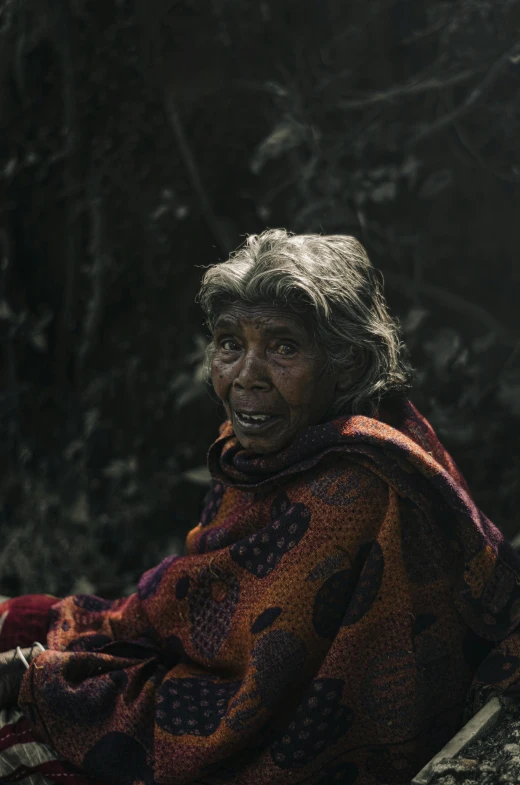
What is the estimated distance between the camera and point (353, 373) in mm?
2668

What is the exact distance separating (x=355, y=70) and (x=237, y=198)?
72cm

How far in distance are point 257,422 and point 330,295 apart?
1.23 feet

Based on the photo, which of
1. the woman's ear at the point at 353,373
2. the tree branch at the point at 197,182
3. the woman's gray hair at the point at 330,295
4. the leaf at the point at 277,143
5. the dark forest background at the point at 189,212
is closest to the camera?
the woman's gray hair at the point at 330,295

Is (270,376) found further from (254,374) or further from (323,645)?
(323,645)

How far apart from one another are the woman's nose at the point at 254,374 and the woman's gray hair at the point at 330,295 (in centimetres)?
14

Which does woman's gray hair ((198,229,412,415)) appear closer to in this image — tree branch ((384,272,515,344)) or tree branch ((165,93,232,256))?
tree branch ((384,272,515,344))

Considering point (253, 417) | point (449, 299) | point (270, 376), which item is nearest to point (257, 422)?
point (253, 417)

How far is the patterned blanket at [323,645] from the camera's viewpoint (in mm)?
2404

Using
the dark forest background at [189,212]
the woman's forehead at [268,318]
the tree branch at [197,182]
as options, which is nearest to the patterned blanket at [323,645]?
the woman's forehead at [268,318]

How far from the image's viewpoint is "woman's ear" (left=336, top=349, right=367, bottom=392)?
2.65 m

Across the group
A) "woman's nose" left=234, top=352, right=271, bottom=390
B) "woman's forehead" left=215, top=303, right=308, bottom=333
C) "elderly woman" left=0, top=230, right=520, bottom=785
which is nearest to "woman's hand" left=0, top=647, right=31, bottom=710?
"elderly woman" left=0, top=230, right=520, bottom=785

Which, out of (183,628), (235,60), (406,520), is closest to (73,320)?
(235,60)

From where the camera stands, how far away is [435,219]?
392cm

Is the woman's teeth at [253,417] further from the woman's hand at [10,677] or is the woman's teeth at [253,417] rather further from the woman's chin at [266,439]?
the woman's hand at [10,677]
